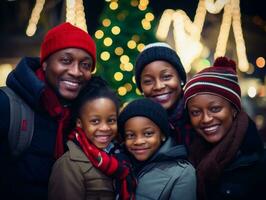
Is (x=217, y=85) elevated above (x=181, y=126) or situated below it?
above

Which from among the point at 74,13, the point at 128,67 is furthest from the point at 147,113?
the point at 74,13

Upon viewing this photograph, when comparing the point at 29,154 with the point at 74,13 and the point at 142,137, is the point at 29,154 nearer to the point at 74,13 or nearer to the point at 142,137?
the point at 142,137

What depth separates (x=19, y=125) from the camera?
2.83 meters

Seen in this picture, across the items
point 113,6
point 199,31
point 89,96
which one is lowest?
point 89,96

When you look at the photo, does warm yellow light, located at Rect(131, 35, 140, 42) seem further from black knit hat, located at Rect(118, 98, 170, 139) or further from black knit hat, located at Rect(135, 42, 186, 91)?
black knit hat, located at Rect(118, 98, 170, 139)

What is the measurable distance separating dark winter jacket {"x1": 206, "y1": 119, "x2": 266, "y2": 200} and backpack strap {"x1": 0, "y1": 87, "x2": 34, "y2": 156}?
155 centimetres

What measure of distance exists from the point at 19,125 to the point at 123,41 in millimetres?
2894

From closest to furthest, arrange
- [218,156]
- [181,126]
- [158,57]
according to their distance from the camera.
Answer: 1. [218,156]
2. [181,126]
3. [158,57]

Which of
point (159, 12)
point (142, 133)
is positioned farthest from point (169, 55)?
point (159, 12)

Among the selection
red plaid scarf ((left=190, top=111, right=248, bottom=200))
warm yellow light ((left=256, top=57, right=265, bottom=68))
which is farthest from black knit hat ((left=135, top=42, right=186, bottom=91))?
warm yellow light ((left=256, top=57, right=265, bottom=68))

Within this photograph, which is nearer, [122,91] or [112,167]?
[112,167]

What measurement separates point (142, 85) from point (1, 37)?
4.68 meters

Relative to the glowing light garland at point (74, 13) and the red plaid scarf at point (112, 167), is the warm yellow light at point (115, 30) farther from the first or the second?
the red plaid scarf at point (112, 167)

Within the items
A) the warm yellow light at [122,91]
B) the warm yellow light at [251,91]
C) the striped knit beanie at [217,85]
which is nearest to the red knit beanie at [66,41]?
the striped knit beanie at [217,85]
